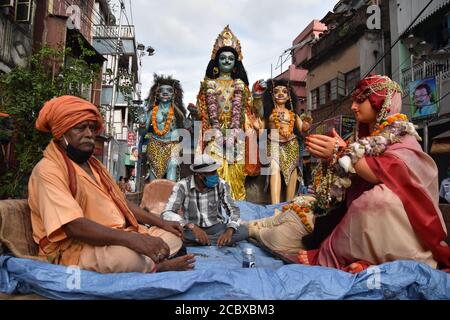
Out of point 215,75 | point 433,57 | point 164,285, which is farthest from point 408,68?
point 164,285

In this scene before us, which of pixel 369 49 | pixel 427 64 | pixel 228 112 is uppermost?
pixel 369 49

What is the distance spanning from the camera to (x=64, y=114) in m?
2.37

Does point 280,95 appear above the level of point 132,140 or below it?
below

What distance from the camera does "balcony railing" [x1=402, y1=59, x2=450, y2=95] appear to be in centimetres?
1191

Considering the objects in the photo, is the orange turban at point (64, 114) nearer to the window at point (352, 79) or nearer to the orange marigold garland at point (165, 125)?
the orange marigold garland at point (165, 125)

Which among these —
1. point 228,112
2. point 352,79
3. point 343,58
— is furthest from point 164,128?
point 343,58

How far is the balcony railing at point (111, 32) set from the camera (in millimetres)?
20672

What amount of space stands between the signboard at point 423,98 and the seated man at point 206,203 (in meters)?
10.6

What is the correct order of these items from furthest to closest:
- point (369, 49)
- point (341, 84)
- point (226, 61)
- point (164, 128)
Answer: point (341, 84), point (369, 49), point (226, 61), point (164, 128)

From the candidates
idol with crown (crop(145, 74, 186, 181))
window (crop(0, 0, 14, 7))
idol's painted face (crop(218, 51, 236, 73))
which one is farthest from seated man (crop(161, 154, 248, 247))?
window (crop(0, 0, 14, 7))

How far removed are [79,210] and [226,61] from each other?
5383 mm
